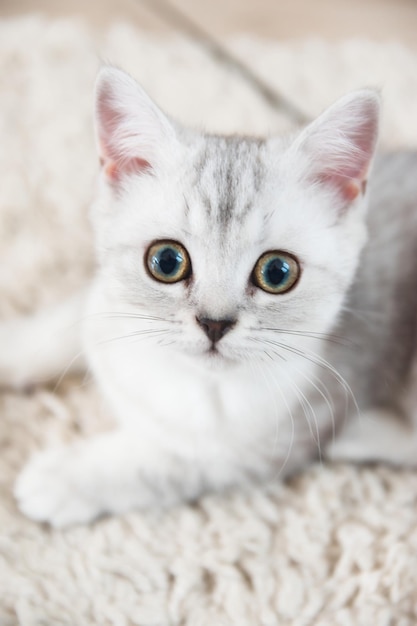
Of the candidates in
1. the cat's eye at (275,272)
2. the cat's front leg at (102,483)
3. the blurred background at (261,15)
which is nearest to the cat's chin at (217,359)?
the cat's eye at (275,272)

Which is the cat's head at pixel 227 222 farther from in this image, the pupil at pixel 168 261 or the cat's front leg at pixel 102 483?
the cat's front leg at pixel 102 483

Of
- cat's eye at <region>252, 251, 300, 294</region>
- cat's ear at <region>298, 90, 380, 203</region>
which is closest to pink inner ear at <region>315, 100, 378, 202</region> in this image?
cat's ear at <region>298, 90, 380, 203</region>

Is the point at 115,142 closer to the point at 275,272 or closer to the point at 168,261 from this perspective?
the point at 168,261

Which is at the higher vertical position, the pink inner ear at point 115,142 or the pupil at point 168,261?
the pink inner ear at point 115,142

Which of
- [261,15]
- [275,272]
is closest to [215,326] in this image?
[275,272]

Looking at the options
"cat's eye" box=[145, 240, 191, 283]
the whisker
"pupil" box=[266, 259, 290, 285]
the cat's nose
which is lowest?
the cat's nose

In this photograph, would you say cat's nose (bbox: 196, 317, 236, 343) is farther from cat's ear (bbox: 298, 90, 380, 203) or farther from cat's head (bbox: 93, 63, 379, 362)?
cat's ear (bbox: 298, 90, 380, 203)

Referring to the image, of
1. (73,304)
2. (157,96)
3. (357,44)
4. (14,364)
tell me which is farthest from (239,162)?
(357,44)

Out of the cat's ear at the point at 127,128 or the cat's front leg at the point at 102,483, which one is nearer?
the cat's ear at the point at 127,128
